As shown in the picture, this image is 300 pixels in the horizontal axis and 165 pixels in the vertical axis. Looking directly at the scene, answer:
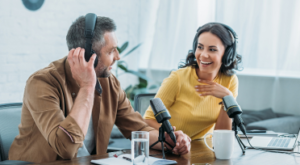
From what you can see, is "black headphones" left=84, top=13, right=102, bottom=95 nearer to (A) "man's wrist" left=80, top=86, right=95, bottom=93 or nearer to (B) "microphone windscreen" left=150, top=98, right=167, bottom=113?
(A) "man's wrist" left=80, top=86, right=95, bottom=93

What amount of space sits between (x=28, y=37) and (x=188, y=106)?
1.79 metres

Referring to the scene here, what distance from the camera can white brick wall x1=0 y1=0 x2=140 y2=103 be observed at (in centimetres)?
271

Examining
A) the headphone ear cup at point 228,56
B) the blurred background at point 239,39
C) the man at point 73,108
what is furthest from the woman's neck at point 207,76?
the blurred background at point 239,39

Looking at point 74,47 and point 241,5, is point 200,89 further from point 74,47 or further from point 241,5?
point 241,5

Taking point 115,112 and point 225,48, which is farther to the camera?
point 225,48

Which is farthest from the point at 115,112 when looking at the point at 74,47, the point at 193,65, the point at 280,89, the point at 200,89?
the point at 280,89

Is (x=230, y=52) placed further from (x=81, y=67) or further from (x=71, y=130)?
(x=71, y=130)

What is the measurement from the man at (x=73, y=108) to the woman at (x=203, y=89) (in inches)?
11.3

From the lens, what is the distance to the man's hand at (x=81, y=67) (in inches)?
50.4

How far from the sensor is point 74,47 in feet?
4.47

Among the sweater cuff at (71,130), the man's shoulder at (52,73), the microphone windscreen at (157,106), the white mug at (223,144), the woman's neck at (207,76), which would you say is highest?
the man's shoulder at (52,73)

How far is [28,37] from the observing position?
2.86 metres

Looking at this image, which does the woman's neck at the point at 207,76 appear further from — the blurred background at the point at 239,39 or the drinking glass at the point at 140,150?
the blurred background at the point at 239,39

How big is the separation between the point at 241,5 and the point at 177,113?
171cm
